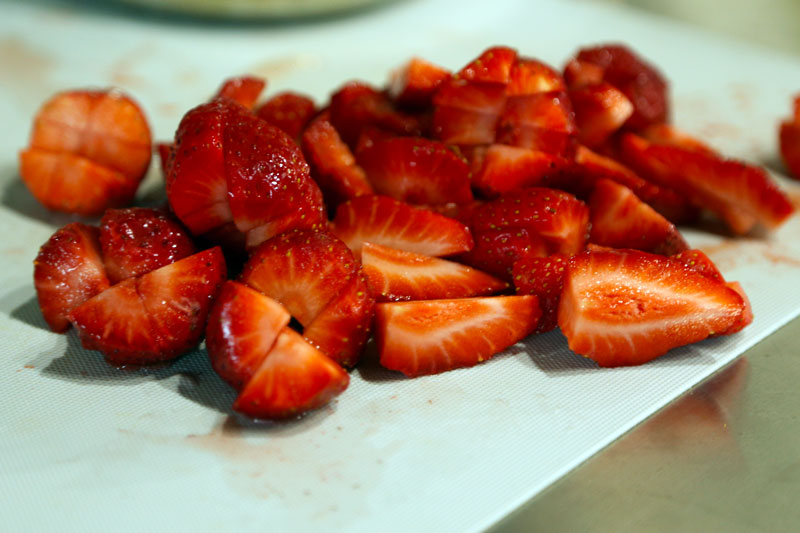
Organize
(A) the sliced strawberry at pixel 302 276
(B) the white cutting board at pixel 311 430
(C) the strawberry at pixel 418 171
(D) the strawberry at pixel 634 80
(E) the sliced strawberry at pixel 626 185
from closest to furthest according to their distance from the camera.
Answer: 1. (B) the white cutting board at pixel 311 430
2. (A) the sliced strawberry at pixel 302 276
3. (C) the strawberry at pixel 418 171
4. (E) the sliced strawberry at pixel 626 185
5. (D) the strawberry at pixel 634 80

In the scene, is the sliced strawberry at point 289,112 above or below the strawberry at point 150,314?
above

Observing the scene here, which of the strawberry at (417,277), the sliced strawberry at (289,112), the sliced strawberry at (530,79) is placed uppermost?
the sliced strawberry at (530,79)

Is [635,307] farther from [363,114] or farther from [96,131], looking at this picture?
[96,131]

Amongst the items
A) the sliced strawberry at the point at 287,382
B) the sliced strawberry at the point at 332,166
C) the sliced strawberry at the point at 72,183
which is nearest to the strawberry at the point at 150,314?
the sliced strawberry at the point at 287,382

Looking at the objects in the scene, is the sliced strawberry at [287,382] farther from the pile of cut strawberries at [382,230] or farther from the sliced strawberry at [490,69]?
the sliced strawberry at [490,69]

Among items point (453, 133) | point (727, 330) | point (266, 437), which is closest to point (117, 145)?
point (453, 133)
